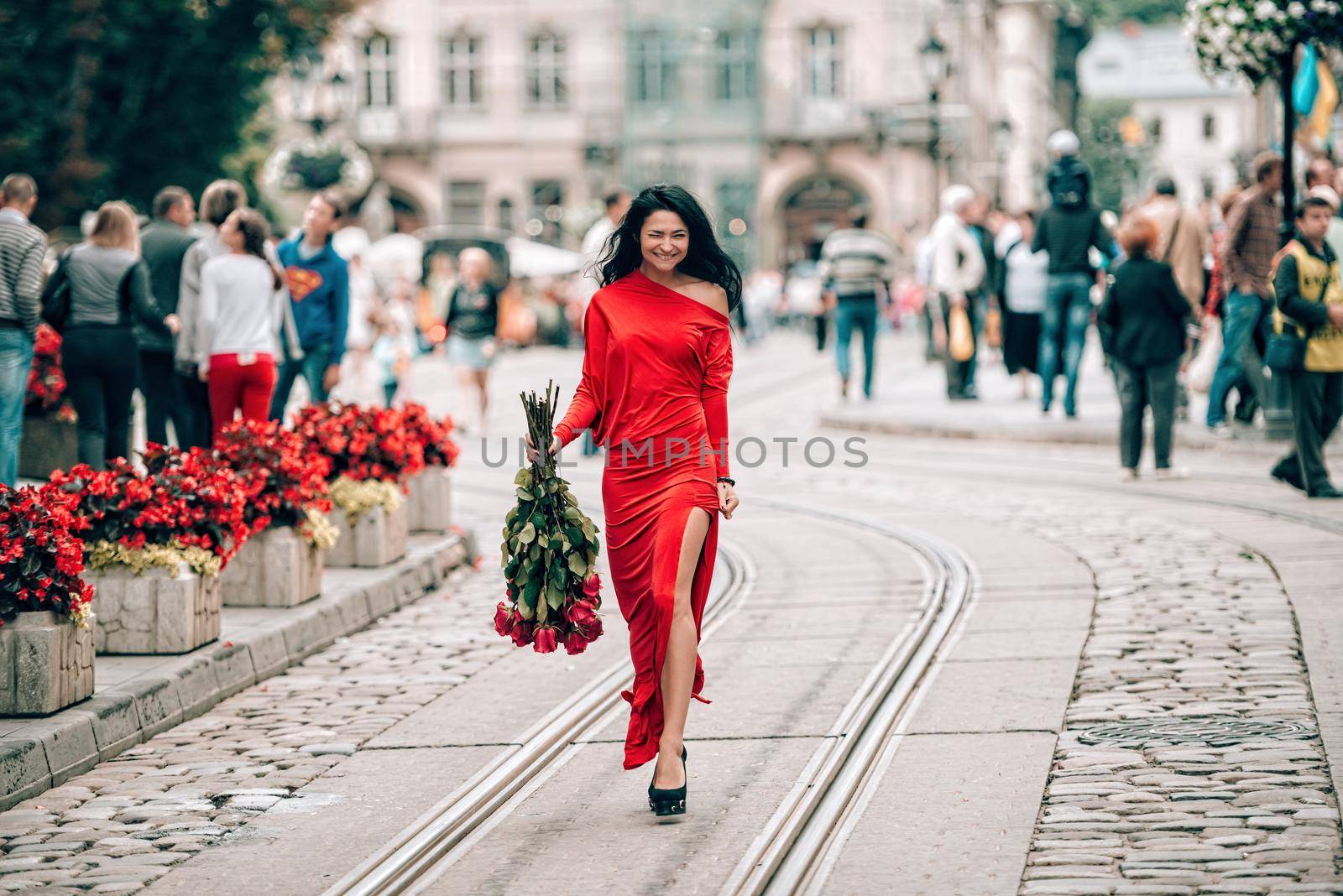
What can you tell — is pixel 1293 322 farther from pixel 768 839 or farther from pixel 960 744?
pixel 768 839

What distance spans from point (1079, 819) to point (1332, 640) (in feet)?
8.59

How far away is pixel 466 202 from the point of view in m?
A: 59.4

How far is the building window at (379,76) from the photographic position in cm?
5828

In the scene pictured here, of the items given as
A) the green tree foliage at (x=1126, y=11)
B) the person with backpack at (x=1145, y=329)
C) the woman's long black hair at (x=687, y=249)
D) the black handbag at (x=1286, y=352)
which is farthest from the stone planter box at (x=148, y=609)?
the green tree foliage at (x=1126, y=11)

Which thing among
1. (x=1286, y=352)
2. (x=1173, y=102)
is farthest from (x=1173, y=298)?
(x=1173, y=102)

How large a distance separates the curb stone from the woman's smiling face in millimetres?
2542

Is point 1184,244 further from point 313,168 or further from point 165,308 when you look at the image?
point 313,168

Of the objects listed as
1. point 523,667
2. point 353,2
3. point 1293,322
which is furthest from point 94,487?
point 353,2

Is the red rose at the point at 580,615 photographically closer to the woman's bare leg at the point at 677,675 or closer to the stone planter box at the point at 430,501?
the woman's bare leg at the point at 677,675

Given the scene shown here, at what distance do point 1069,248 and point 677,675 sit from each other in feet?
39.9

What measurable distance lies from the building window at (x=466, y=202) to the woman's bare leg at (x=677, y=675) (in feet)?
178

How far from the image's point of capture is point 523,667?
27.5 feet

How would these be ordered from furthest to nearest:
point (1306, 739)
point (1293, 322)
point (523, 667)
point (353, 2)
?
1. point (353, 2)
2. point (1293, 322)
3. point (523, 667)
4. point (1306, 739)

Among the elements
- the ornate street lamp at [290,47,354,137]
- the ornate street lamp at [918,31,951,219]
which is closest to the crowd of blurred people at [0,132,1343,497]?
the ornate street lamp at [290,47,354,137]
